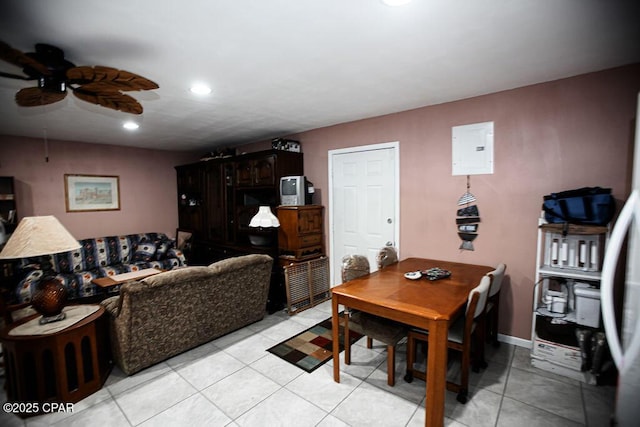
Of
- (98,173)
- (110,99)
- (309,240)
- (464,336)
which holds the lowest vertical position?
(464,336)

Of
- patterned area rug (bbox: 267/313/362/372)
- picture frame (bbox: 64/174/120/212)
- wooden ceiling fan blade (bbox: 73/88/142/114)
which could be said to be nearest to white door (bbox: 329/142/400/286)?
patterned area rug (bbox: 267/313/362/372)

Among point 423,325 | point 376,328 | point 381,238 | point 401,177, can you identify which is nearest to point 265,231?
point 381,238

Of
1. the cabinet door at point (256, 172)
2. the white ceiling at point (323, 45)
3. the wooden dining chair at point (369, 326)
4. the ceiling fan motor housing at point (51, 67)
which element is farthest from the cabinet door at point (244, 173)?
the ceiling fan motor housing at point (51, 67)

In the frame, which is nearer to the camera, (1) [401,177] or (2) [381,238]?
(1) [401,177]

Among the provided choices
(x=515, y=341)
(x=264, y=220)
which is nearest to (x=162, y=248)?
(x=264, y=220)

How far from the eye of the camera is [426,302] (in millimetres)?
1930

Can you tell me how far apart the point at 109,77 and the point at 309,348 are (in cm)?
266

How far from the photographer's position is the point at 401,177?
11.2 feet

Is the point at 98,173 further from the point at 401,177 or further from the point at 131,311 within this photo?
the point at 401,177

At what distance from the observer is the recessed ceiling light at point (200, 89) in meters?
2.48

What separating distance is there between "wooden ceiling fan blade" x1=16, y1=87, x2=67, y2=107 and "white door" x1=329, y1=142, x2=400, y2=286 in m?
2.90

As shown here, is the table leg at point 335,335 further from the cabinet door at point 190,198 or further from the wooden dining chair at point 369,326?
the cabinet door at point 190,198

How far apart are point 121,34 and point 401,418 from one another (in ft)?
9.85

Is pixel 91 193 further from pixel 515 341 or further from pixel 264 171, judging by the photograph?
pixel 515 341
